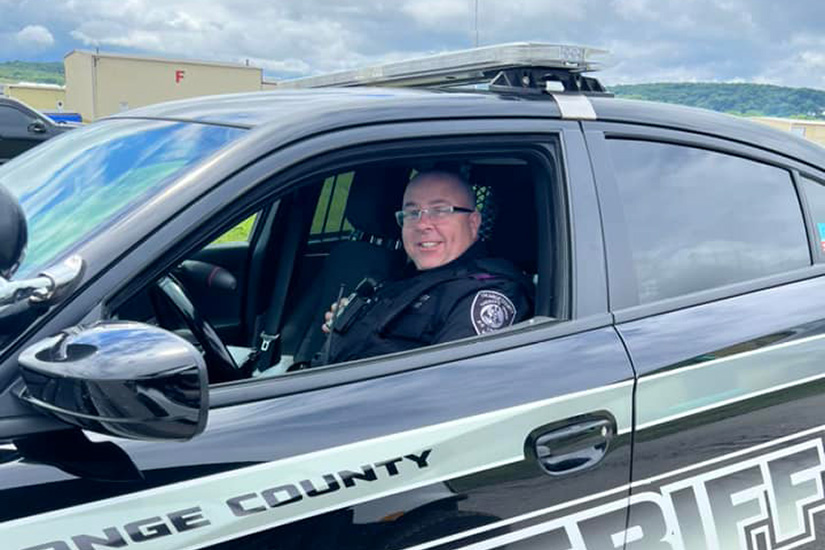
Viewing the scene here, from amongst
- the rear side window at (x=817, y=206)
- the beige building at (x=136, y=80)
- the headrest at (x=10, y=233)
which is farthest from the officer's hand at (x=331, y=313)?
the beige building at (x=136, y=80)

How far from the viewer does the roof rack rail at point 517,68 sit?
6.77 ft

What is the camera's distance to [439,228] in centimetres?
232

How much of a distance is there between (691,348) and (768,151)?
719 millimetres

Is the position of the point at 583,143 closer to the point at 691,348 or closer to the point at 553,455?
the point at 691,348

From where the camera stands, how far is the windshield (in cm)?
155

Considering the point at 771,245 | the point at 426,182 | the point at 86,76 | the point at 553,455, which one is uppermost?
the point at 86,76

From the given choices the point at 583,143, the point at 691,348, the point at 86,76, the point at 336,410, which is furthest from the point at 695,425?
the point at 86,76

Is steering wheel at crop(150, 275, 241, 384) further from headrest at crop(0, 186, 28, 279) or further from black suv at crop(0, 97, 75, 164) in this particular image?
black suv at crop(0, 97, 75, 164)

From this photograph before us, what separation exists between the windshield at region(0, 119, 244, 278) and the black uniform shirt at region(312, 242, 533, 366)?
668mm

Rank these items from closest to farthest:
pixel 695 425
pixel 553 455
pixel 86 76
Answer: pixel 553 455, pixel 695 425, pixel 86 76

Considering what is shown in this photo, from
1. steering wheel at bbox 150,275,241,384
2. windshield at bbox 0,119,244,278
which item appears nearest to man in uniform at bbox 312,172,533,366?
steering wheel at bbox 150,275,241,384

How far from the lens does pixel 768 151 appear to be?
2.22 metres

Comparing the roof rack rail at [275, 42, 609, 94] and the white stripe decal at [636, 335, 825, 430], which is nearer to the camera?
the white stripe decal at [636, 335, 825, 430]

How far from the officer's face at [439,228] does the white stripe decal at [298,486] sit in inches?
30.5
